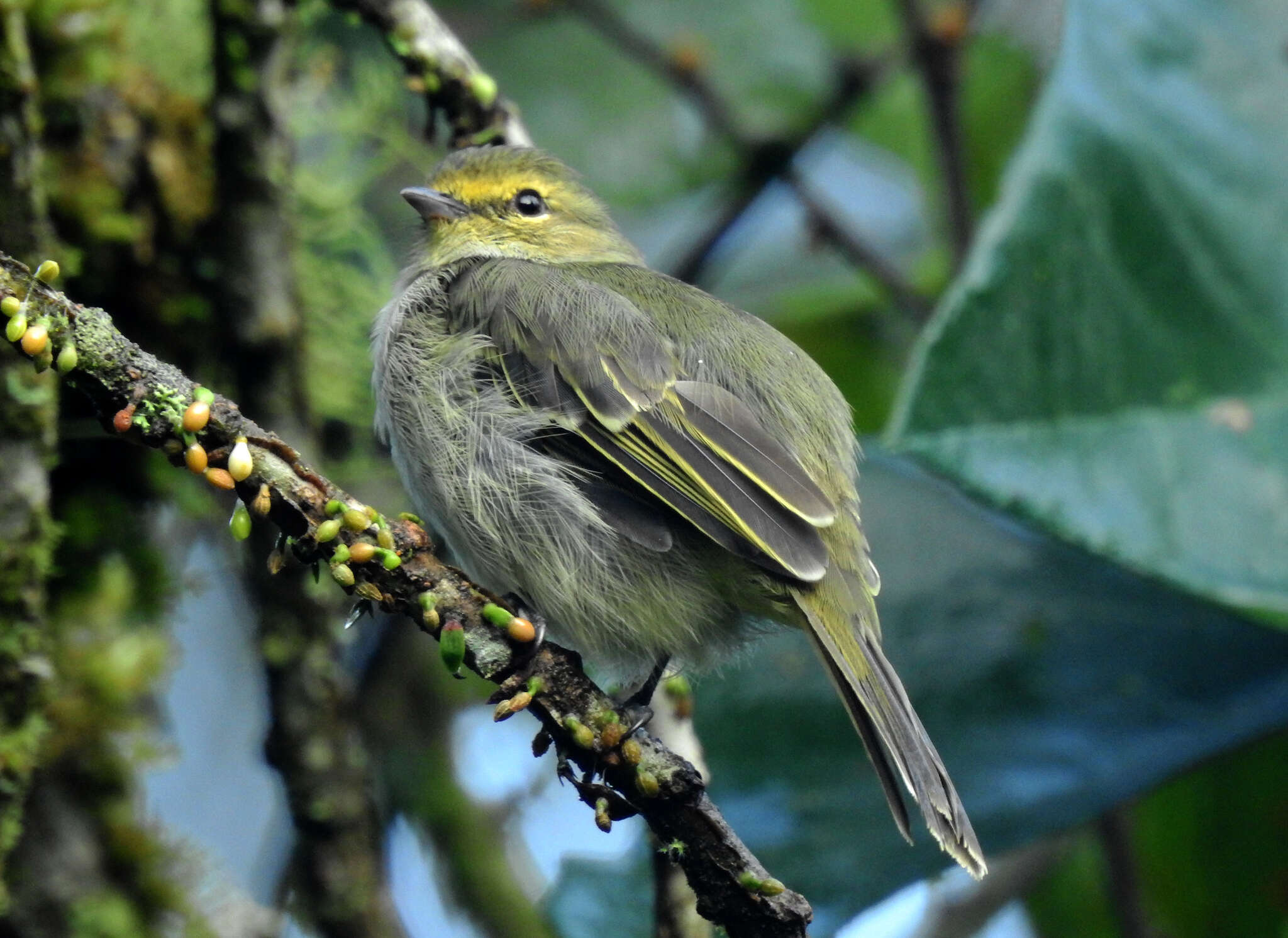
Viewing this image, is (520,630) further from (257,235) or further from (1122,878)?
(1122,878)

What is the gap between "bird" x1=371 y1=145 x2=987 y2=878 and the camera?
8.25 feet

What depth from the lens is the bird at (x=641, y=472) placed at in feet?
8.25

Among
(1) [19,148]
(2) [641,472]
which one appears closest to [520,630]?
(2) [641,472]

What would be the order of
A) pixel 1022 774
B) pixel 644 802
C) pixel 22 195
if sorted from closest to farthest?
pixel 644 802 → pixel 22 195 → pixel 1022 774

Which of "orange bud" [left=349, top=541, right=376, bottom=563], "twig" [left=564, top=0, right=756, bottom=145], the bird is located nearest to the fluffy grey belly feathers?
the bird

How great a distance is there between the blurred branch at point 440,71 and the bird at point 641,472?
32 centimetres

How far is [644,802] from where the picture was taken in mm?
1917

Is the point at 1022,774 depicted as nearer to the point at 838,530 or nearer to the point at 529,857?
the point at 838,530

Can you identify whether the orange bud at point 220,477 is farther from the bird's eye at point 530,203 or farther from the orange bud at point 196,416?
the bird's eye at point 530,203

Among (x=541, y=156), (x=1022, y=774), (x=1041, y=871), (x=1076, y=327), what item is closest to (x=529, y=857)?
(x=1041, y=871)

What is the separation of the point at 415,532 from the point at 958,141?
8.13 feet

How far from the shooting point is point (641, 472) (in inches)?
100

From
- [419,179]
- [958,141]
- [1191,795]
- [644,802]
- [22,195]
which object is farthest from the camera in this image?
[419,179]

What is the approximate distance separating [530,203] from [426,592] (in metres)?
2.00
